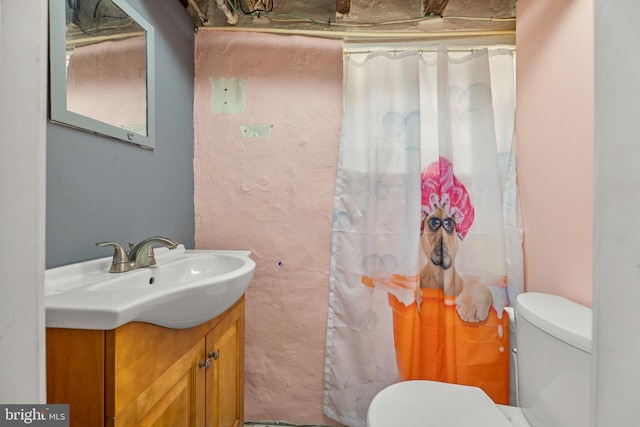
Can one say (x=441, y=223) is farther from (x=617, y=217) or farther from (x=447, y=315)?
(x=617, y=217)

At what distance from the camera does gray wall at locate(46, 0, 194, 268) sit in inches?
29.0

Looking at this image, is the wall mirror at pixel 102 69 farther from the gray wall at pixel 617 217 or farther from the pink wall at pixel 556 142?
the pink wall at pixel 556 142

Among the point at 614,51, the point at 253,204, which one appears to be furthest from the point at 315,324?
the point at 614,51

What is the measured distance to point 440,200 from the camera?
4.32ft

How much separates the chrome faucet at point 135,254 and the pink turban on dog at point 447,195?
112 cm

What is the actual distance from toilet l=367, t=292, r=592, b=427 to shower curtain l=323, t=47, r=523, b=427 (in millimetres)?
314

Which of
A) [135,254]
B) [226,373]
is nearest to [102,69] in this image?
[135,254]

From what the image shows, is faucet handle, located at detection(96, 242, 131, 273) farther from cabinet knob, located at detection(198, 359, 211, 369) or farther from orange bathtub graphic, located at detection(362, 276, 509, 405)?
orange bathtub graphic, located at detection(362, 276, 509, 405)

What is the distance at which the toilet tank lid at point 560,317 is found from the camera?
0.70m

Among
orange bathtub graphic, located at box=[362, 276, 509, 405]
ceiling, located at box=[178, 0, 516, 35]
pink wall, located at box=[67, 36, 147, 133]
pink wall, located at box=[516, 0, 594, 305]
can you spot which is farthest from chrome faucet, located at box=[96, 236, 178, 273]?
pink wall, located at box=[516, 0, 594, 305]

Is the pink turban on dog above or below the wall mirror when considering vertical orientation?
below

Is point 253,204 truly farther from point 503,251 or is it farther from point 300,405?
point 503,251

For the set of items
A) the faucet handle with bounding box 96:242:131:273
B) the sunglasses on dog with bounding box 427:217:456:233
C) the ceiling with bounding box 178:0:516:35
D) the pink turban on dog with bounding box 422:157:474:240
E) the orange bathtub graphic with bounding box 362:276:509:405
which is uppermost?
the ceiling with bounding box 178:0:516:35

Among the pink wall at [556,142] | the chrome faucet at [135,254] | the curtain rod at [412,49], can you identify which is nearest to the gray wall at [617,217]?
the pink wall at [556,142]
